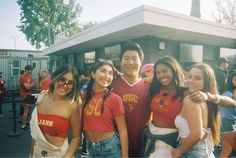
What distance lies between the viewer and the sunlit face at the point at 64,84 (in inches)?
98.9

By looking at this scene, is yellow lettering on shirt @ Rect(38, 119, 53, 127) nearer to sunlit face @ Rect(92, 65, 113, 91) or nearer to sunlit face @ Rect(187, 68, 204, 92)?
sunlit face @ Rect(92, 65, 113, 91)

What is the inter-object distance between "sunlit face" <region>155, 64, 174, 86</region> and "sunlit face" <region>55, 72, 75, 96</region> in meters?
0.92

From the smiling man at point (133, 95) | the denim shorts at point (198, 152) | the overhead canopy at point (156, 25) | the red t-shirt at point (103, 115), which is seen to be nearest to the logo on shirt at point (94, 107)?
the red t-shirt at point (103, 115)

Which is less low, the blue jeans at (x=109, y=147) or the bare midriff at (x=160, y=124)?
the bare midriff at (x=160, y=124)

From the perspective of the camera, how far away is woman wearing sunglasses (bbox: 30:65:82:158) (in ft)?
7.89

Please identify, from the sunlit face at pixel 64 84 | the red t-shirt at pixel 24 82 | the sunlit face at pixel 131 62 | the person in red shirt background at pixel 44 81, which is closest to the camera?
the sunlit face at pixel 64 84

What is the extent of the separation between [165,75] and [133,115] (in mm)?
600

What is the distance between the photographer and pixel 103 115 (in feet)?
7.89

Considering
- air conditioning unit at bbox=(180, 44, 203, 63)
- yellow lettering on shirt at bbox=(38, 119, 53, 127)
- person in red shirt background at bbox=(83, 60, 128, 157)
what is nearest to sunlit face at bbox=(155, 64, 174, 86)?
person in red shirt background at bbox=(83, 60, 128, 157)

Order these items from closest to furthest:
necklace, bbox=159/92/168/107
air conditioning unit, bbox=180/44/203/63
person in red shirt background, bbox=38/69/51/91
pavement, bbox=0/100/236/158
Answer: necklace, bbox=159/92/168/107
pavement, bbox=0/100/236/158
person in red shirt background, bbox=38/69/51/91
air conditioning unit, bbox=180/44/203/63

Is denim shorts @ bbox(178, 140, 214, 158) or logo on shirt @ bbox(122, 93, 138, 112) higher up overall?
logo on shirt @ bbox(122, 93, 138, 112)

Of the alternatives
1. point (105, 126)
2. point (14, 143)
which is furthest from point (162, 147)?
point (14, 143)

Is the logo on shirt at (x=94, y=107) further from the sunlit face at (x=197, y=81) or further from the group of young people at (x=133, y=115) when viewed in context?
the sunlit face at (x=197, y=81)

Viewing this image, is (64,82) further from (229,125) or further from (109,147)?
(229,125)
